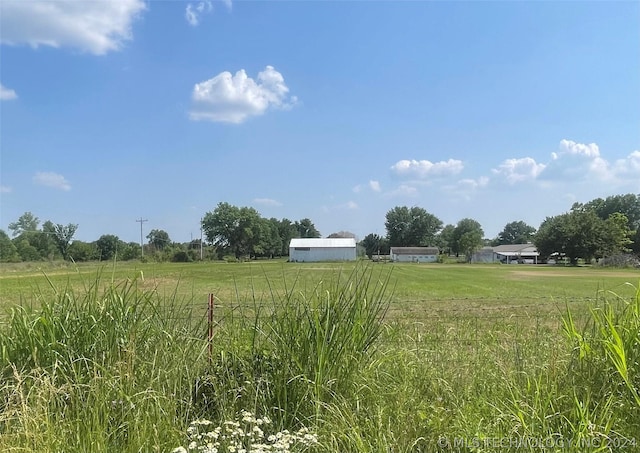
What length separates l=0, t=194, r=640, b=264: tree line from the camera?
70562mm

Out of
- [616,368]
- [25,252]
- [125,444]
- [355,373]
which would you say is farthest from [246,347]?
[25,252]

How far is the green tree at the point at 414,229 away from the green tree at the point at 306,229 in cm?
2346

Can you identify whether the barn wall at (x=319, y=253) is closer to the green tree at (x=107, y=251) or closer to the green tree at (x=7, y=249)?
the green tree at (x=7, y=249)

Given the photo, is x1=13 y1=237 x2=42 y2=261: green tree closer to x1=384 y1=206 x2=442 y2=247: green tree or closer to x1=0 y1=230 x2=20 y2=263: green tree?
x1=0 y1=230 x2=20 y2=263: green tree

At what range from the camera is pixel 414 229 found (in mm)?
141250

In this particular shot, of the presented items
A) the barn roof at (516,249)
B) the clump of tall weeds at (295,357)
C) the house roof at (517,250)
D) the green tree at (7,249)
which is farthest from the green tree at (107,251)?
the barn roof at (516,249)

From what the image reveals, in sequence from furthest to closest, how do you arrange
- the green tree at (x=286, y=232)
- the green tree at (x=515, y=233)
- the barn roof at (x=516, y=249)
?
the green tree at (x=515, y=233) < the green tree at (x=286, y=232) < the barn roof at (x=516, y=249)

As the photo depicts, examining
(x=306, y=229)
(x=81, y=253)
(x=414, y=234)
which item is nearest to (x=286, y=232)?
(x=306, y=229)

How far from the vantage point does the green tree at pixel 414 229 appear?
460ft

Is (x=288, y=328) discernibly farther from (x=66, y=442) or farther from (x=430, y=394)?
(x=66, y=442)

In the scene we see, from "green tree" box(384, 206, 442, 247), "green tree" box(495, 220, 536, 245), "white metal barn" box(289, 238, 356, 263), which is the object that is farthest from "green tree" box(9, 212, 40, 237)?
"green tree" box(495, 220, 536, 245)

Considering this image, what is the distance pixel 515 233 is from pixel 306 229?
7439 centimetres

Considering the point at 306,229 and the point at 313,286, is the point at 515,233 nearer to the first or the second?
the point at 306,229

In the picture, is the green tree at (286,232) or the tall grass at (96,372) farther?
the green tree at (286,232)
